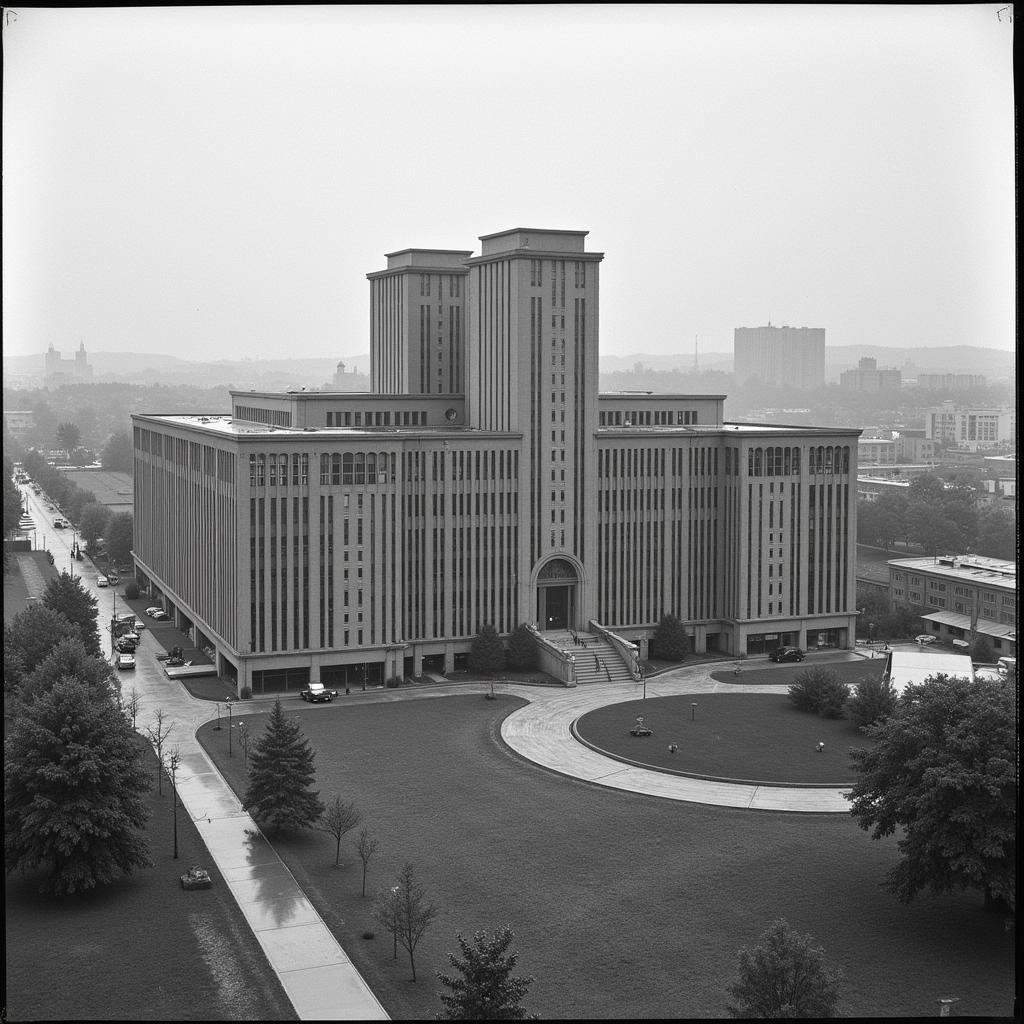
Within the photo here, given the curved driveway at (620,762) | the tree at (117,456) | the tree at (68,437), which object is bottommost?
the curved driveway at (620,762)

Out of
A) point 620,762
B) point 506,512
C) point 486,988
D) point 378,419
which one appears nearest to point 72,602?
point 378,419

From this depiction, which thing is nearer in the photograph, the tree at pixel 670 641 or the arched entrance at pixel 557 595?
the arched entrance at pixel 557 595

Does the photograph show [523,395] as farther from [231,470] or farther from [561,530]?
[231,470]

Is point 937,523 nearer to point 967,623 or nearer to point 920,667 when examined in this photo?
point 967,623

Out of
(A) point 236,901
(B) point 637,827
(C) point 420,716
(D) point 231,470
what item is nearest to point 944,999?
(B) point 637,827

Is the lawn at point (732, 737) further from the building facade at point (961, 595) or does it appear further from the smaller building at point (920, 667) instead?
the building facade at point (961, 595)

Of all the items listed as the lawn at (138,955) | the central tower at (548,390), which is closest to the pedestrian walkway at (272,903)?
the lawn at (138,955)

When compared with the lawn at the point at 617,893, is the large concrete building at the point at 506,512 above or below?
above
